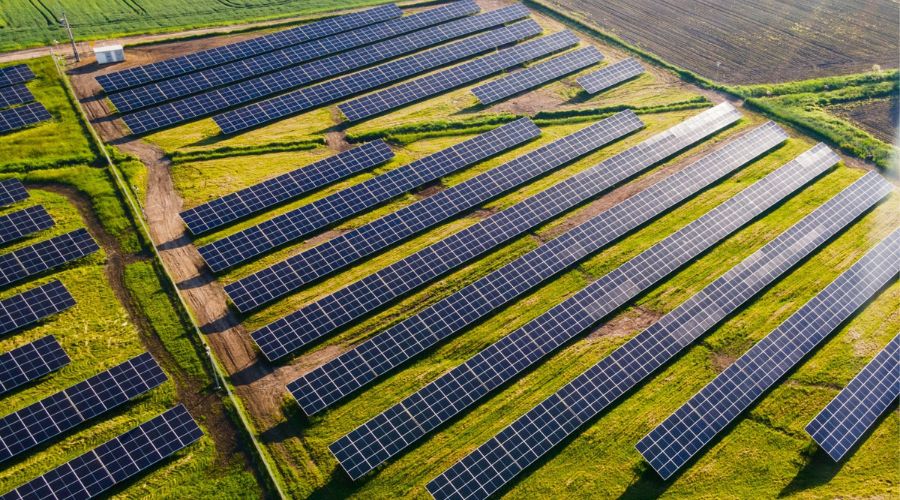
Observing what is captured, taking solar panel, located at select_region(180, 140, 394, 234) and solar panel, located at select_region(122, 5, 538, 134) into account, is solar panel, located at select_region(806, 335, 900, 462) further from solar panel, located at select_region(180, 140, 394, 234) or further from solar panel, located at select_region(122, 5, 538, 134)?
solar panel, located at select_region(122, 5, 538, 134)

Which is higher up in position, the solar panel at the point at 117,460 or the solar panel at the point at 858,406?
the solar panel at the point at 117,460

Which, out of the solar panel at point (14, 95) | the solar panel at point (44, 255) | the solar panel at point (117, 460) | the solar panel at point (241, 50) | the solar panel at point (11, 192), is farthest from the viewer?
the solar panel at point (241, 50)

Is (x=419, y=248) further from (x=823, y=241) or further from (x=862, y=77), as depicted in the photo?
(x=862, y=77)

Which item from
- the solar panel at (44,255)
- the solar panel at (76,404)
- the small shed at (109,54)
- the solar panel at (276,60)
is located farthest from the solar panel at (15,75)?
the solar panel at (76,404)

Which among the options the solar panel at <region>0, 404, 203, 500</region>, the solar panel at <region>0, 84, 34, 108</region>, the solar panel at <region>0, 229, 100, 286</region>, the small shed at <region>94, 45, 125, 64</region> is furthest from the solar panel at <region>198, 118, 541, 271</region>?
the small shed at <region>94, 45, 125, 64</region>

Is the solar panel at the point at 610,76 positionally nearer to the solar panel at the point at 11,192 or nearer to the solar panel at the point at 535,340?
the solar panel at the point at 535,340

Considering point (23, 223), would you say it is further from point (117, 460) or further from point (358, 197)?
point (358, 197)

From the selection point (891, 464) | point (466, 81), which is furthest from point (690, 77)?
point (891, 464)
